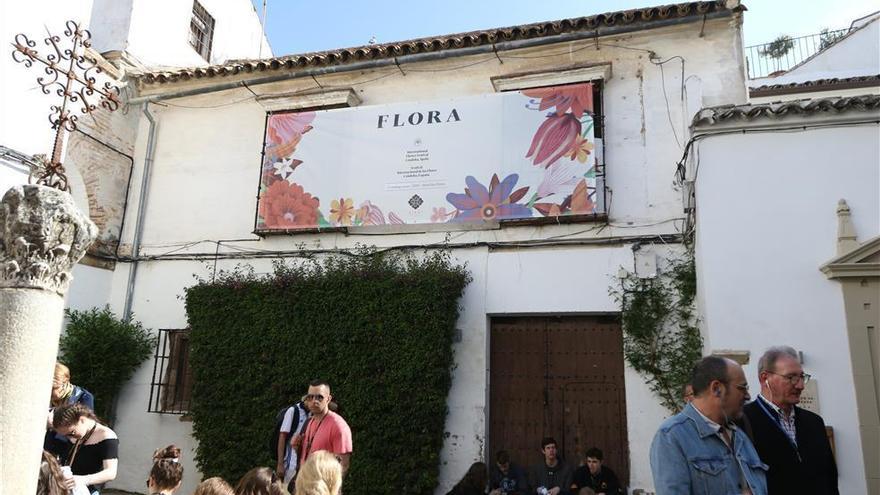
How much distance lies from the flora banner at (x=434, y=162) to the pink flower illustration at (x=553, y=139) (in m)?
0.01

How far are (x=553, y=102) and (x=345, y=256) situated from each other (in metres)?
3.47

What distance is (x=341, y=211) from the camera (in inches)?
345

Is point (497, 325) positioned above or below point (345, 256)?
below

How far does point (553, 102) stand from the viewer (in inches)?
325

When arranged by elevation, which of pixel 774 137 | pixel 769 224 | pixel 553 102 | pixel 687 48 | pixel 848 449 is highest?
pixel 687 48

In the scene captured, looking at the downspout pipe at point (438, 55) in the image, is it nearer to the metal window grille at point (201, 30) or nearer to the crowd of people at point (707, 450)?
the metal window grille at point (201, 30)

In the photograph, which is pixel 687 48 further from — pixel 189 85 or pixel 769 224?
pixel 189 85

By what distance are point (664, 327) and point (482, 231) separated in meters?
2.55

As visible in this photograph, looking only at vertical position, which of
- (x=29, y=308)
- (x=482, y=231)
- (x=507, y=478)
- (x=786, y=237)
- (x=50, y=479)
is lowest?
(x=507, y=478)

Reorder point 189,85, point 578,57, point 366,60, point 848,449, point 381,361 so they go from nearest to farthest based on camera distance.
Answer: point 848,449 < point 381,361 < point 578,57 < point 366,60 < point 189,85

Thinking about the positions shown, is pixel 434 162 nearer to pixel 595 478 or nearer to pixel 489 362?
pixel 489 362

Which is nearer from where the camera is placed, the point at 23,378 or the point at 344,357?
the point at 23,378

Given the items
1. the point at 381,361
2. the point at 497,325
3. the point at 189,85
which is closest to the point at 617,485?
the point at 497,325

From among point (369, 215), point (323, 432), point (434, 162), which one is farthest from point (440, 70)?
point (323, 432)
